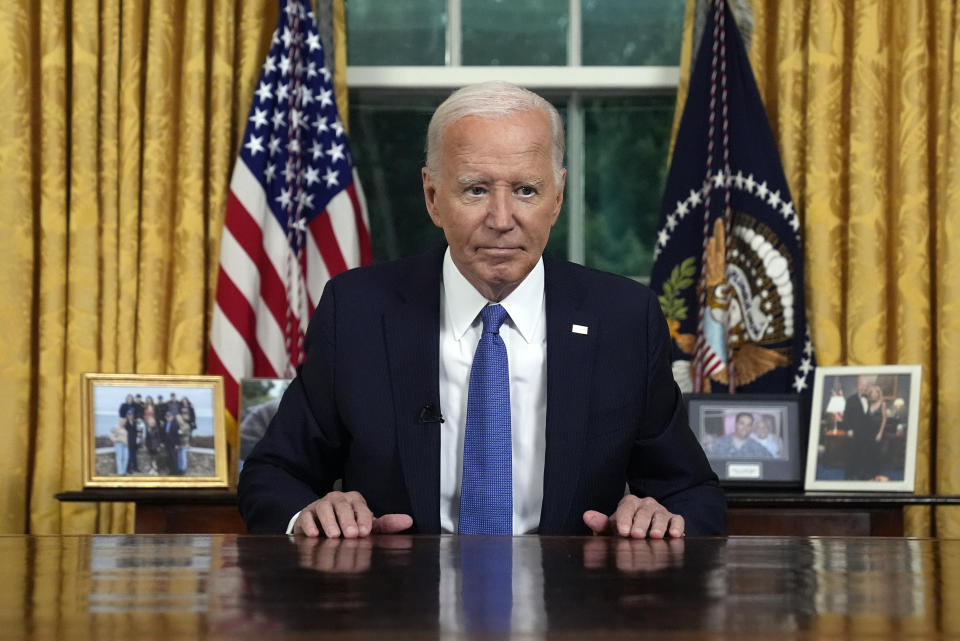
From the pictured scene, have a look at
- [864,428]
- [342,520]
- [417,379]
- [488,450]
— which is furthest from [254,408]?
[342,520]

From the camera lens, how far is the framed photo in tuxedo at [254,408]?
343 centimetres

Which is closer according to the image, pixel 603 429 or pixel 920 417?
pixel 603 429

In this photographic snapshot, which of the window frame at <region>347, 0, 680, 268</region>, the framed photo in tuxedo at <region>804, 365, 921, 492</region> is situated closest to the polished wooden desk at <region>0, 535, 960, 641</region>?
the framed photo in tuxedo at <region>804, 365, 921, 492</region>

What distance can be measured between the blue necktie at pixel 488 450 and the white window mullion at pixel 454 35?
216cm

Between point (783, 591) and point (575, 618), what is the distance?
245 millimetres

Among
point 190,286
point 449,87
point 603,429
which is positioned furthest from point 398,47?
point 603,429

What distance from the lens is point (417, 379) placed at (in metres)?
2.08

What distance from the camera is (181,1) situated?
3.74m

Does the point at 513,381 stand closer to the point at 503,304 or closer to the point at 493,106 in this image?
the point at 503,304

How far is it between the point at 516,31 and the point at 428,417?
235 cm

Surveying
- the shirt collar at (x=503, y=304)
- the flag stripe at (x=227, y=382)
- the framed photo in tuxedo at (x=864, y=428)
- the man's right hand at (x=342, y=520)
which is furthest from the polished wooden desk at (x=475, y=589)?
the flag stripe at (x=227, y=382)

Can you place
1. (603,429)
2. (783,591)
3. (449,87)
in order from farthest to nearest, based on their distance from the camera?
(449,87) → (603,429) → (783,591)

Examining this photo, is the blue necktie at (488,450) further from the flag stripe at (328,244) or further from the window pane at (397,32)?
the window pane at (397,32)

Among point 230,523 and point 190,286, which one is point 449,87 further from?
point 230,523
